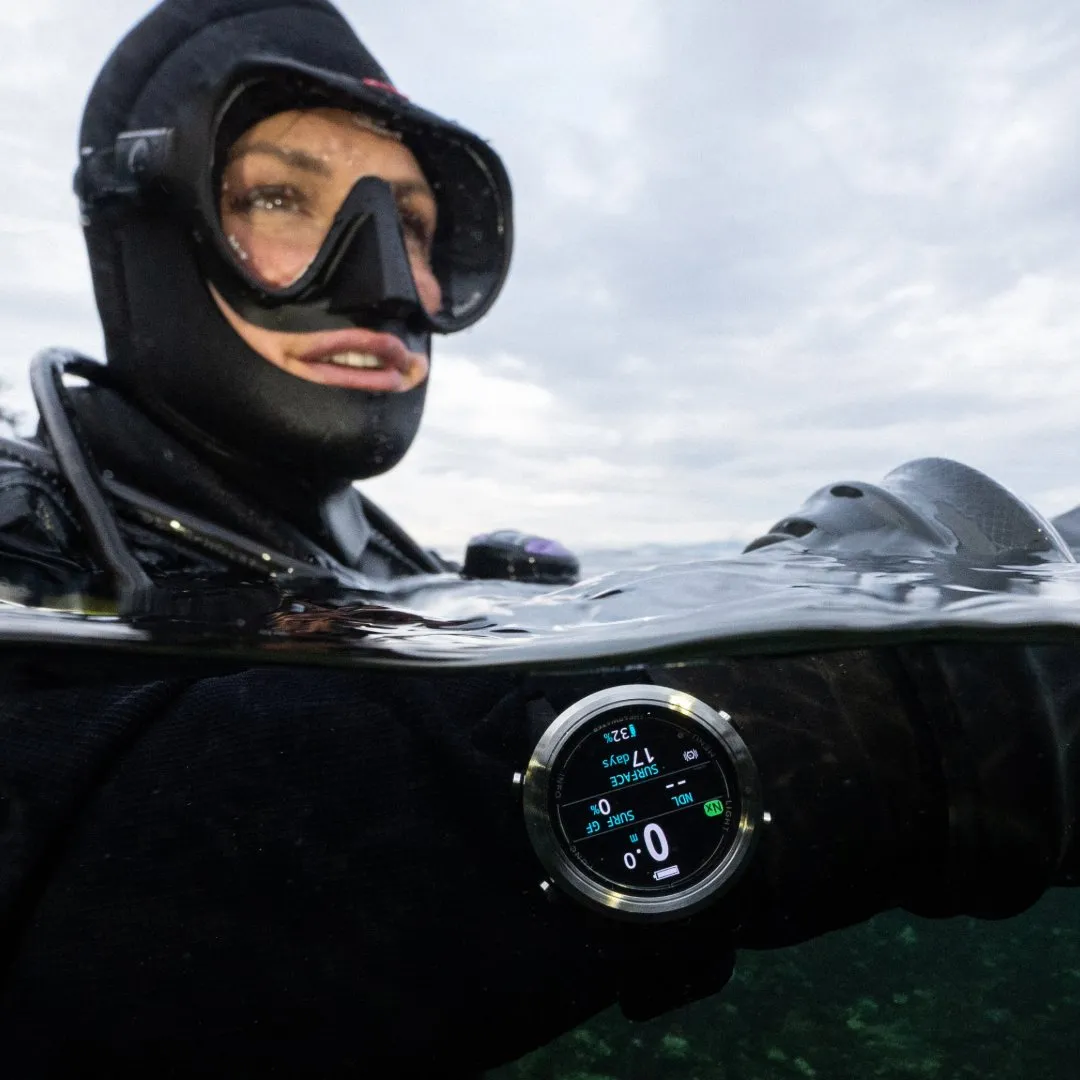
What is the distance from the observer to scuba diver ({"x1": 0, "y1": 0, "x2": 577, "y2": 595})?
2.69 meters

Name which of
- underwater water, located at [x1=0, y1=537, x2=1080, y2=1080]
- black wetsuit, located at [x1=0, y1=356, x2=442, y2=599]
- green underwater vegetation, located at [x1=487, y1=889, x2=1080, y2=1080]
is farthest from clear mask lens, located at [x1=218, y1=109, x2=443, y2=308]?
green underwater vegetation, located at [x1=487, y1=889, x2=1080, y2=1080]

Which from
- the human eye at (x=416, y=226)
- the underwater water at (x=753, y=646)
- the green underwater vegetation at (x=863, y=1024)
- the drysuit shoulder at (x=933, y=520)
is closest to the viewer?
the underwater water at (x=753, y=646)

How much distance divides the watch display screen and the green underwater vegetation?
7.26 feet

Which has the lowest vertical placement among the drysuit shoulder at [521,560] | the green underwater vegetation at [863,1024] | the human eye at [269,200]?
the green underwater vegetation at [863,1024]

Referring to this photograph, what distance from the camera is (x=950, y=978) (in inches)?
148

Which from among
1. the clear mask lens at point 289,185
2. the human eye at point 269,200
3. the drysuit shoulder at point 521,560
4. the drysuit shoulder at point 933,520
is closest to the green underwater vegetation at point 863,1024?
the drysuit shoulder at point 521,560

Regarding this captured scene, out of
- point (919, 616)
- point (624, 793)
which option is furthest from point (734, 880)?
point (919, 616)

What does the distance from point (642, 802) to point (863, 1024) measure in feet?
9.08

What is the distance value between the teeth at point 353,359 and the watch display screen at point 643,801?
6.67 ft

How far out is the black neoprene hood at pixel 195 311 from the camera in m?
2.84

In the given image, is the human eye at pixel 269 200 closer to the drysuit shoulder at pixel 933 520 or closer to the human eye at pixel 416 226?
the human eye at pixel 416 226

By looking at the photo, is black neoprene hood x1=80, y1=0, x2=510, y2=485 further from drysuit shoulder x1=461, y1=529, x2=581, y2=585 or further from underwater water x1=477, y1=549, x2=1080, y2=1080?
underwater water x1=477, y1=549, x2=1080, y2=1080

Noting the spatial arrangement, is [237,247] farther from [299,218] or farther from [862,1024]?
[862,1024]

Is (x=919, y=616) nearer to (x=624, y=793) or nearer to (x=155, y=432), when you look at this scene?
(x=624, y=793)
